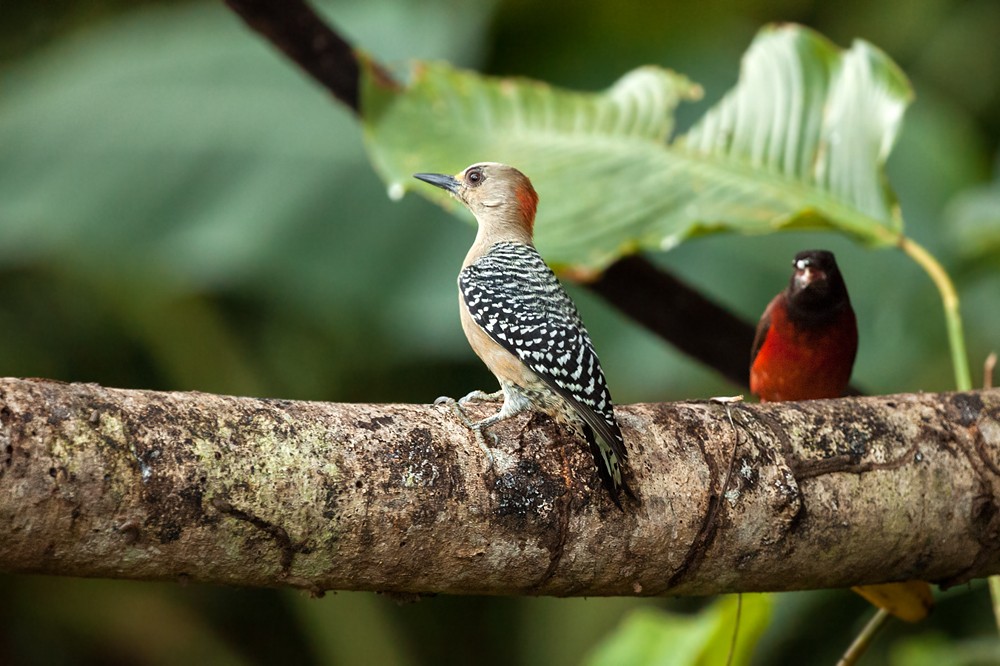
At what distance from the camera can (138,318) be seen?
24.0ft

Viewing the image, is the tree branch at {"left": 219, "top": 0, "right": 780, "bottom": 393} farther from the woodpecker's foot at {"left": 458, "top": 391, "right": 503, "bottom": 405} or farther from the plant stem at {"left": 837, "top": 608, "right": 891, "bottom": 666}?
the plant stem at {"left": 837, "top": 608, "right": 891, "bottom": 666}

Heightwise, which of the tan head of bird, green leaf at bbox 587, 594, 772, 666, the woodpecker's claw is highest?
the tan head of bird

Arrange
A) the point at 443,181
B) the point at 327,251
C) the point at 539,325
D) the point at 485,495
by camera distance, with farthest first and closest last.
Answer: the point at 327,251 < the point at 443,181 < the point at 539,325 < the point at 485,495

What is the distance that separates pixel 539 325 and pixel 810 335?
5.54 feet

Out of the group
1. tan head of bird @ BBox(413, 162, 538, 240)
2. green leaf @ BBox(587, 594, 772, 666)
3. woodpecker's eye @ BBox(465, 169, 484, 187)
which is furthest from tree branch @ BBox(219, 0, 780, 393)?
green leaf @ BBox(587, 594, 772, 666)

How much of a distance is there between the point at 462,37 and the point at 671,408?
454 cm

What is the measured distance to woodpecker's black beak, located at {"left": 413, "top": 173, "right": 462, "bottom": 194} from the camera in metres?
4.22

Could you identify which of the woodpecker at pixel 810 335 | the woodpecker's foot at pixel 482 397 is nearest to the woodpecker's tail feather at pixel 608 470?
the woodpecker's foot at pixel 482 397

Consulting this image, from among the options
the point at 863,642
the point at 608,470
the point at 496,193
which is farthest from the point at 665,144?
the point at 608,470

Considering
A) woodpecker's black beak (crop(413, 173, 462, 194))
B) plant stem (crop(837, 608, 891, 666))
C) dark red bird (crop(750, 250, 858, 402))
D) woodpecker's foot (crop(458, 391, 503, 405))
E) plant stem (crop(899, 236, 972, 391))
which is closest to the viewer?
woodpecker's foot (crop(458, 391, 503, 405))

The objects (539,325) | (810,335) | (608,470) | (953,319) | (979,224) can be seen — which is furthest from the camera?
(979,224)

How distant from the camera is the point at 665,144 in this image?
15.6ft

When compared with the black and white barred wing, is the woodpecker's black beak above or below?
above

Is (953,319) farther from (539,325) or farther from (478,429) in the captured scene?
(478,429)
